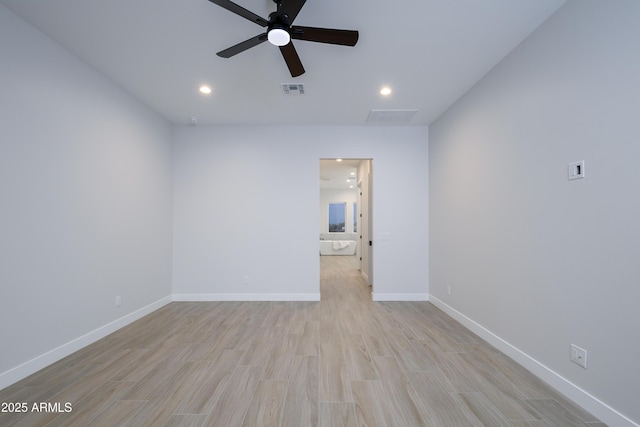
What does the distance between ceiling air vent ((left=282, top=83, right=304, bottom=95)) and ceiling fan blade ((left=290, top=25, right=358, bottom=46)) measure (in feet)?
3.55

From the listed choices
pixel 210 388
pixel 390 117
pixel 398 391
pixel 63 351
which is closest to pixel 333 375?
pixel 398 391

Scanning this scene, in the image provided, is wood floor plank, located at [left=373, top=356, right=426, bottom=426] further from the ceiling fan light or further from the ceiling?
the ceiling

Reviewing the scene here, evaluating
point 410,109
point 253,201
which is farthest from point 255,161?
point 410,109

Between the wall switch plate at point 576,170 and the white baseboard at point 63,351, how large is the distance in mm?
4282

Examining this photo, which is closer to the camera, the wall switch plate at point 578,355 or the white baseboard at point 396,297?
the wall switch plate at point 578,355

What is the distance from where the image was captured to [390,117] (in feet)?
12.3

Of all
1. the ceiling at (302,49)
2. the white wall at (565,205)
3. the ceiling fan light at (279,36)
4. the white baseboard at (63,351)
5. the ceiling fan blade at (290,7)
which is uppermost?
the ceiling at (302,49)

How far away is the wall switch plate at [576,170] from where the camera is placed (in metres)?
1.73

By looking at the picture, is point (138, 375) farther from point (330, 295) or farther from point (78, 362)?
point (330, 295)

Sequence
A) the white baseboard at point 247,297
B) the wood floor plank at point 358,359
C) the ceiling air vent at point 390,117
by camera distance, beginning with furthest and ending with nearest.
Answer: the white baseboard at point 247,297, the ceiling air vent at point 390,117, the wood floor plank at point 358,359

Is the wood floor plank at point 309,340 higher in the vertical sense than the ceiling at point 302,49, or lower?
lower

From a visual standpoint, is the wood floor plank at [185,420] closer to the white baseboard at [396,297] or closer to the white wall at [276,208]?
the white wall at [276,208]

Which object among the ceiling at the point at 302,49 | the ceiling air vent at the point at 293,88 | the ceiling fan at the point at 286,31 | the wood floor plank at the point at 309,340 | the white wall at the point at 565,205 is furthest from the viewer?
the ceiling air vent at the point at 293,88

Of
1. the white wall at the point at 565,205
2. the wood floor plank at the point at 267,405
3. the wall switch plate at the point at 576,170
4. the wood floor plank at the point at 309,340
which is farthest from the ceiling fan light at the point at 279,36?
the wood floor plank at the point at 309,340
